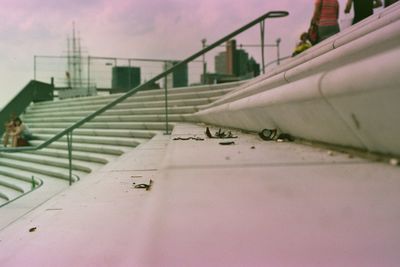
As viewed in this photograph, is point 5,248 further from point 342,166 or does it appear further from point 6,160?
point 6,160

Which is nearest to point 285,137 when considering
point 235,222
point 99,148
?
point 235,222

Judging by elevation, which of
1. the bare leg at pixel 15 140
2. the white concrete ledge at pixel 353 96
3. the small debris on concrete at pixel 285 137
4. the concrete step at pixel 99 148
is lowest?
the concrete step at pixel 99 148

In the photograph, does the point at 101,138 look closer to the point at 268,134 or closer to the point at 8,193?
the point at 8,193

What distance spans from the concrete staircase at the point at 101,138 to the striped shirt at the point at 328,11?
7.75 feet

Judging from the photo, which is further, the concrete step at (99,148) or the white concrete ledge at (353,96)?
the concrete step at (99,148)

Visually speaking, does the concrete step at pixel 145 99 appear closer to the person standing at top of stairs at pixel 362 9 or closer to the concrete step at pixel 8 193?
the person standing at top of stairs at pixel 362 9

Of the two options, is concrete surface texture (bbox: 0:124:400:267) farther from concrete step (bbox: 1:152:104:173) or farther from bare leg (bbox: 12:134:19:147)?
bare leg (bbox: 12:134:19:147)

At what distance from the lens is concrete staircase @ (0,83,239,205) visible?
5.71 meters

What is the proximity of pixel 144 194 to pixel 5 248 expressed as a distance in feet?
1.79

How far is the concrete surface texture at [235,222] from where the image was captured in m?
0.65

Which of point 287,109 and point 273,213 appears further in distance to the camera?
point 287,109

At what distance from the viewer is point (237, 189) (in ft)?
3.62

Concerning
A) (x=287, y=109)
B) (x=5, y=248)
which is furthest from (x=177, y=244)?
(x=287, y=109)

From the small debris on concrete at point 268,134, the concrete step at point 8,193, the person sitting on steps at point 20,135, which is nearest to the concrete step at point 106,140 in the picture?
the person sitting on steps at point 20,135
